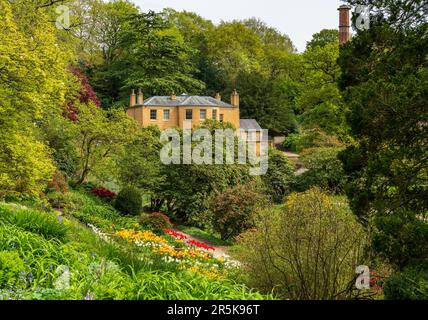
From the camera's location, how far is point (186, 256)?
14.1m

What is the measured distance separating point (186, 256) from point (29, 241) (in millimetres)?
6450

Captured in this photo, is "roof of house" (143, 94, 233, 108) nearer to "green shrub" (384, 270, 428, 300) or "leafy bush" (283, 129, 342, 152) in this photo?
"leafy bush" (283, 129, 342, 152)

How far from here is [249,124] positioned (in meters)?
46.4

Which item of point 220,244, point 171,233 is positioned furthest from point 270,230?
point 220,244

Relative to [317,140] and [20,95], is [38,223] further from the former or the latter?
[317,140]

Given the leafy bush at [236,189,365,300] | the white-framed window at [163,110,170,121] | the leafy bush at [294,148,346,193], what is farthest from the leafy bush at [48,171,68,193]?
the white-framed window at [163,110,170,121]

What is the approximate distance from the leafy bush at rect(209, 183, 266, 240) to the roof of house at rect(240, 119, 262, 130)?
77.1 ft

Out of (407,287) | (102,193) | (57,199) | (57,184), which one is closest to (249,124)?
(102,193)

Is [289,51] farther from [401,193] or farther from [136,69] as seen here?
[401,193]

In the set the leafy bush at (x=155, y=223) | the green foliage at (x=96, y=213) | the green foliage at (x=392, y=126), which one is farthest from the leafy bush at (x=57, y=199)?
the green foliage at (x=392, y=126)

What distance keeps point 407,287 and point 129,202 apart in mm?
16401

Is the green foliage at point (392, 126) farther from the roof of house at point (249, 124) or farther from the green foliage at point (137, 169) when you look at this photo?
the roof of house at point (249, 124)

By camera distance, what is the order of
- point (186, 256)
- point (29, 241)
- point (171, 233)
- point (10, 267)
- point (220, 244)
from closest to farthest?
point (10, 267) → point (29, 241) → point (186, 256) → point (171, 233) → point (220, 244)
